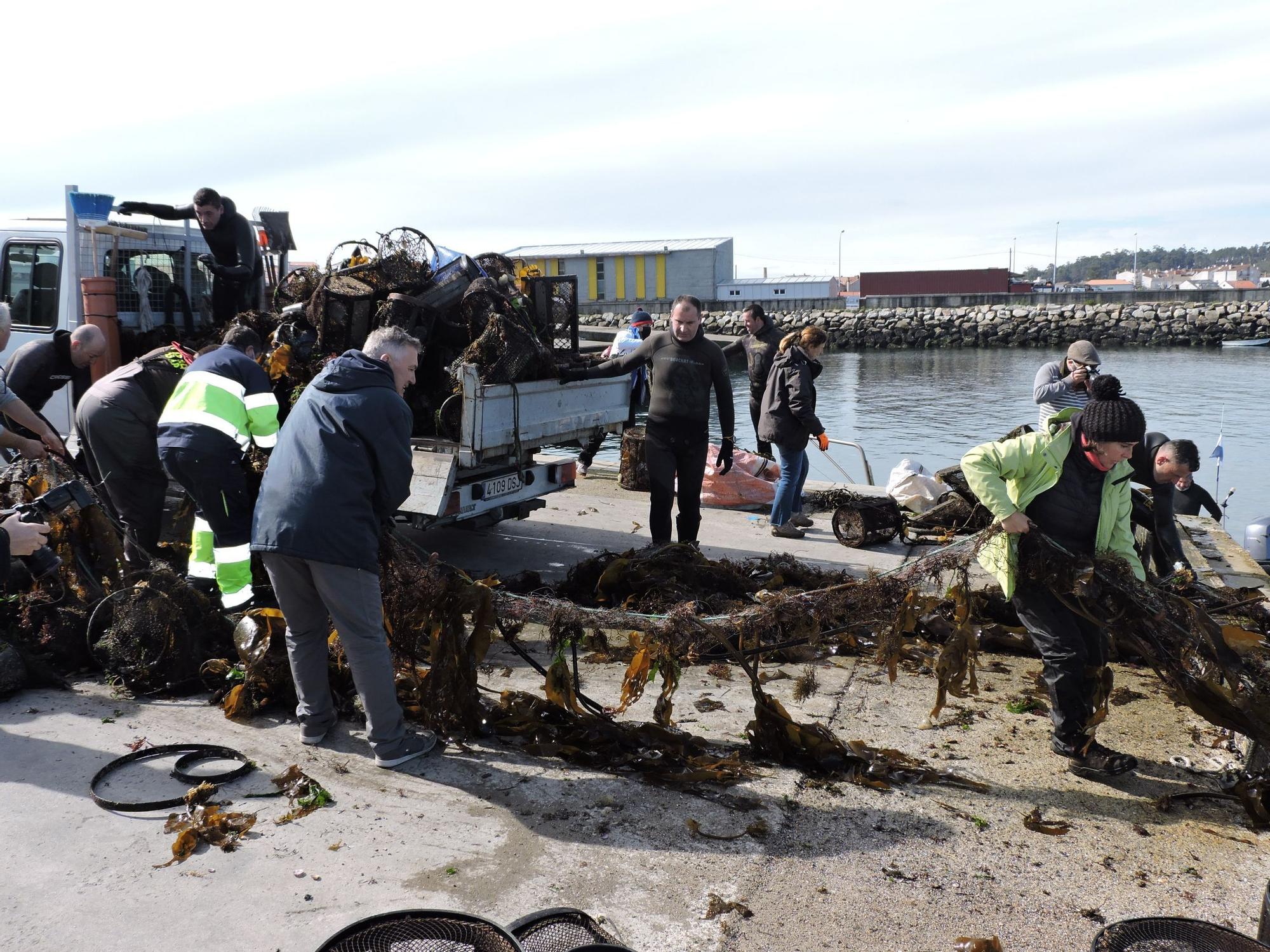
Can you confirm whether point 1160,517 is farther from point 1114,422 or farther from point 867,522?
point 1114,422

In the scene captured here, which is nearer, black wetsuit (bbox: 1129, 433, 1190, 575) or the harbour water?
black wetsuit (bbox: 1129, 433, 1190, 575)

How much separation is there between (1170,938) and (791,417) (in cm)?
565

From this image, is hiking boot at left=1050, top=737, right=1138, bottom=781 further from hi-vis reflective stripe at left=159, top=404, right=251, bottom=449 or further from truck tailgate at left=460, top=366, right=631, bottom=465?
hi-vis reflective stripe at left=159, top=404, right=251, bottom=449

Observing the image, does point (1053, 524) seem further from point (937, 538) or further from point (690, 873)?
point (937, 538)

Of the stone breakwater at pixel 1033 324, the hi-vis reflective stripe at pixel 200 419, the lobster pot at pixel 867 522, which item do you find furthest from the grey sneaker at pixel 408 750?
the stone breakwater at pixel 1033 324

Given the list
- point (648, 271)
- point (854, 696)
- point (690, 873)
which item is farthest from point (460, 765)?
point (648, 271)

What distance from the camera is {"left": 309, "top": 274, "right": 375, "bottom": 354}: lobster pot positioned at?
257 inches

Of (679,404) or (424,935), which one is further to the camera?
(679,404)

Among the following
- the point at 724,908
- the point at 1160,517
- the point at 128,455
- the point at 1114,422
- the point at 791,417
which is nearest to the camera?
the point at 724,908

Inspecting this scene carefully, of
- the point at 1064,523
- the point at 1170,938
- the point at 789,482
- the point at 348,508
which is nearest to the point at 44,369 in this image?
the point at 348,508

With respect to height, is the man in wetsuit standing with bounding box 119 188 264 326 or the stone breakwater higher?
the stone breakwater

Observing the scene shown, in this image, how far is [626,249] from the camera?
5416 centimetres

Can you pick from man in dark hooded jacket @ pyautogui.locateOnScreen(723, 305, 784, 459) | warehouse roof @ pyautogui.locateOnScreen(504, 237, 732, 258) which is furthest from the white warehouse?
man in dark hooded jacket @ pyautogui.locateOnScreen(723, 305, 784, 459)

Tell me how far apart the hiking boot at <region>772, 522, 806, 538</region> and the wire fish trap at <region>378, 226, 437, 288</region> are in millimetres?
3623
